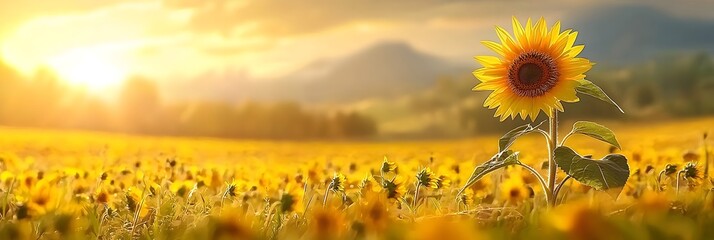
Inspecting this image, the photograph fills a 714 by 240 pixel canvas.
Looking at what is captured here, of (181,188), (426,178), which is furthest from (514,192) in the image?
(181,188)

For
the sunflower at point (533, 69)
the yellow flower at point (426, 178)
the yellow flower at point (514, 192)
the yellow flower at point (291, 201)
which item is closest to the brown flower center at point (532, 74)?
the sunflower at point (533, 69)

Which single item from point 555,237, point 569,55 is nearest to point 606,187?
point 569,55

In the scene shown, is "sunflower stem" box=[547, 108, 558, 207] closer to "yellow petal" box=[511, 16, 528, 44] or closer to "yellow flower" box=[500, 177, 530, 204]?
"yellow petal" box=[511, 16, 528, 44]

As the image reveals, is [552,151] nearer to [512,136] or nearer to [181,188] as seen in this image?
[512,136]

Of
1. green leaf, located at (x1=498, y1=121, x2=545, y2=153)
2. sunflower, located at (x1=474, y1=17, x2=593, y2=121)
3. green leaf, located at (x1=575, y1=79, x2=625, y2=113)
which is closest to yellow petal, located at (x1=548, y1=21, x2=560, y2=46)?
sunflower, located at (x1=474, y1=17, x2=593, y2=121)

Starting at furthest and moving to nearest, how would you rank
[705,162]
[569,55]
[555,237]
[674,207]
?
[705,162]
[569,55]
[674,207]
[555,237]

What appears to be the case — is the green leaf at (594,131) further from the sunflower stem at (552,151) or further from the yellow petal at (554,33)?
the yellow petal at (554,33)

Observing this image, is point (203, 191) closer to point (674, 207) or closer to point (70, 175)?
point (70, 175)
